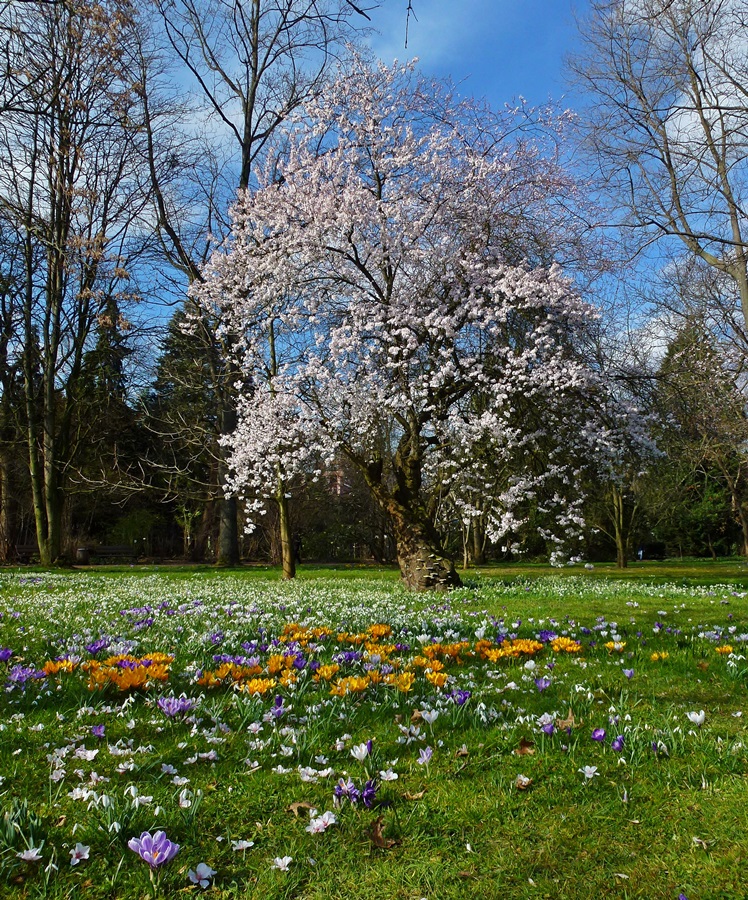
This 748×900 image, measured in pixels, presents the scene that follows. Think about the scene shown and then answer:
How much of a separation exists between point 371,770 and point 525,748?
0.80 m

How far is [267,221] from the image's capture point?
1344 cm

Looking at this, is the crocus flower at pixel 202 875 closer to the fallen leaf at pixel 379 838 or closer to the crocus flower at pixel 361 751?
the fallen leaf at pixel 379 838

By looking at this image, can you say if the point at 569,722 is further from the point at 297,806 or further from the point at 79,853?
the point at 79,853

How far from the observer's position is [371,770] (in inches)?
108

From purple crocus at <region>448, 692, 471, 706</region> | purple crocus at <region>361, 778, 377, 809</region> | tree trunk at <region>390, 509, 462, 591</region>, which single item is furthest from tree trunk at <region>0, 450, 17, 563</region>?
purple crocus at <region>361, 778, 377, 809</region>

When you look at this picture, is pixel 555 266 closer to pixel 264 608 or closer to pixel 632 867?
pixel 264 608

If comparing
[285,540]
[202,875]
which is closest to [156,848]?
[202,875]

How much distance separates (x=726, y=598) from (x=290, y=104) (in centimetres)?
1801

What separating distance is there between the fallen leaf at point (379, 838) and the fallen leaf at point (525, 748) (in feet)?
3.05

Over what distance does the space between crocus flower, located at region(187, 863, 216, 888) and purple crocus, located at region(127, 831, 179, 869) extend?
0.09 m

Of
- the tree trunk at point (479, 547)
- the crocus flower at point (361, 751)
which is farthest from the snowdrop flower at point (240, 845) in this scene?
the tree trunk at point (479, 547)

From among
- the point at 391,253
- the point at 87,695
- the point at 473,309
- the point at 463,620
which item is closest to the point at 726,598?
the point at 463,620

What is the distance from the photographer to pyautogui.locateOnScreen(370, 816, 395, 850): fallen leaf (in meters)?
2.27

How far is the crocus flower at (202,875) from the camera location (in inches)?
78.5
